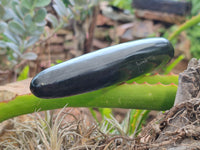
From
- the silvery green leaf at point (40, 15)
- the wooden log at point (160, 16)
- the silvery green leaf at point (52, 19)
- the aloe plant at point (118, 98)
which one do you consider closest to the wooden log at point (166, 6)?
the wooden log at point (160, 16)

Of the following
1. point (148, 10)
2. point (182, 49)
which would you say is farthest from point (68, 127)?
point (148, 10)

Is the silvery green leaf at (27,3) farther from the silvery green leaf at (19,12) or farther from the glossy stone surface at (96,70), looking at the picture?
the glossy stone surface at (96,70)

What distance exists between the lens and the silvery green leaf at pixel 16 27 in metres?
0.78

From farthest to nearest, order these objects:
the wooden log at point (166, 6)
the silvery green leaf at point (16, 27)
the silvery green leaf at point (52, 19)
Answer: the wooden log at point (166, 6) → the silvery green leaf at point (52, 19) → the silvery green leaf at point (16, 27)

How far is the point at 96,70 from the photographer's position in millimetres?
521

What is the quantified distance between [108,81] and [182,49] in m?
1.62

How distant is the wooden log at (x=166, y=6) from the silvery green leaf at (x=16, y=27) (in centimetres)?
152

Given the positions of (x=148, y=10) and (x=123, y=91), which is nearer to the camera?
(x=123, y=91)

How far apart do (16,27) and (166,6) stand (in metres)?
1.59

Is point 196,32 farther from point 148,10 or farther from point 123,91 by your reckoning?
point 123,91

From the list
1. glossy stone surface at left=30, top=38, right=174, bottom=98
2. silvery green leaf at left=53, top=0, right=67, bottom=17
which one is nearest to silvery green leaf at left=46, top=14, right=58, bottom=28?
silvery green leaf at left=53, top=0, right=67, bottom=17

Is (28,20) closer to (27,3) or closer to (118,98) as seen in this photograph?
(27,3)

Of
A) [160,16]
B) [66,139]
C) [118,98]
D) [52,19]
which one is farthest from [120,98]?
[160,16]

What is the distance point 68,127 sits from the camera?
572 mm
